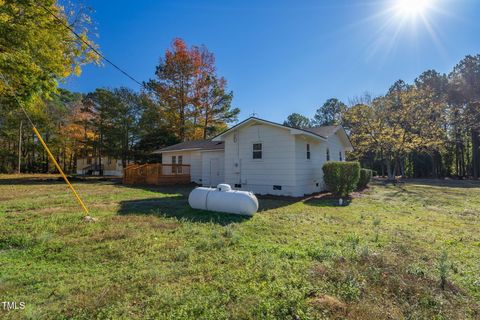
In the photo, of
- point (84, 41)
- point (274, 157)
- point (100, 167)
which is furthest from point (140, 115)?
point (274, 157)

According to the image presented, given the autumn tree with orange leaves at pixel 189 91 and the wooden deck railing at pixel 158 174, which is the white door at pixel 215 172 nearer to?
the wooden deck railing at pixel 158 174

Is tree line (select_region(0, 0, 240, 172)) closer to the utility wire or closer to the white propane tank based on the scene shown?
the utility wire

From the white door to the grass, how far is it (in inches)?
370

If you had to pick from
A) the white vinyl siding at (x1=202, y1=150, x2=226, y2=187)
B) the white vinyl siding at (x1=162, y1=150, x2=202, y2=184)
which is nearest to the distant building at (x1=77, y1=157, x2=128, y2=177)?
the white vinyl siding at (x1=162, y1=150, x2=202, y2=184)

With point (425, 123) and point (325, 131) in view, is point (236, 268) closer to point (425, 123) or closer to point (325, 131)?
point (325, 131)

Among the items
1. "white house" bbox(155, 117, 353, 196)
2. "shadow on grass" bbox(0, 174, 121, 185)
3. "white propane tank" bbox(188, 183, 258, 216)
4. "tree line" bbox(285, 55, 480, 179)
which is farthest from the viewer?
"tree line" bbox(285, 55, 480, 179)

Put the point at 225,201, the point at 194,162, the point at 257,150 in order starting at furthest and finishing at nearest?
1. the point at 194,162
2. the point at 257,150
3. the point at 225,201

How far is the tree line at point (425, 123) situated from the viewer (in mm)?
22406

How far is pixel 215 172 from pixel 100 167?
24.7m

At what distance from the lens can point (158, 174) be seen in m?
17.0

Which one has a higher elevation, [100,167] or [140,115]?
[140,115]

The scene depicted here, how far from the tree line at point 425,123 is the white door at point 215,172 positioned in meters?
14.9

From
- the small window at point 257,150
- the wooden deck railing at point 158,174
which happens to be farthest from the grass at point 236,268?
the wooden deck railing at point 158,174

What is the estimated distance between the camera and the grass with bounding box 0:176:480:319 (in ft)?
8.68
